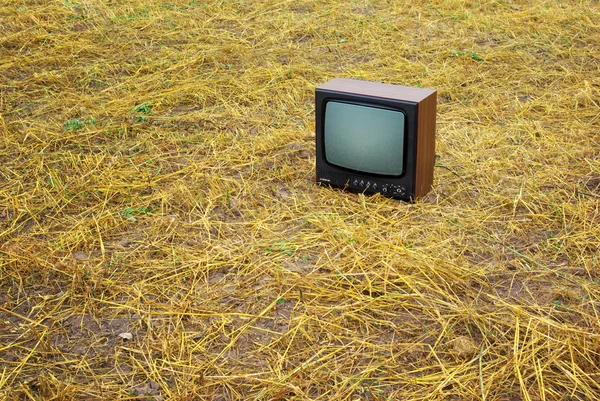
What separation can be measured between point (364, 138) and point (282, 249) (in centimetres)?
64

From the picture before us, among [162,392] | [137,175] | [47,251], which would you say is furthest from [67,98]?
[162,392]

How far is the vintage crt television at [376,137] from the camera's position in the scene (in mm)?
2992

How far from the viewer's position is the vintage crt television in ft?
9.82

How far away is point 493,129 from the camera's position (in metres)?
3.89

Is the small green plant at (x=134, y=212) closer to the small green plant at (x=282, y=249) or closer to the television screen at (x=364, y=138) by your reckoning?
the small green plant at (x=282, y=249)

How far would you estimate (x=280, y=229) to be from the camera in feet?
9.89

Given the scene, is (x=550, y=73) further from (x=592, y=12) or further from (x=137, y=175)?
(x=137, y=175)

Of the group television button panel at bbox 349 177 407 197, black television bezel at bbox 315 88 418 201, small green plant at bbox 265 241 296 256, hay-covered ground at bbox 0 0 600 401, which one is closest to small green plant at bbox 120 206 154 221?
hay-covered ground at bbox 0 0 600 401

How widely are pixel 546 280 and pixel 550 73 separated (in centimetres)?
242

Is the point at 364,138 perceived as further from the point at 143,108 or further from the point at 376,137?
the point at 143,108

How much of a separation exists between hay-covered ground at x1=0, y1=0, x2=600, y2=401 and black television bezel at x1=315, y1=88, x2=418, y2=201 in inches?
3.7

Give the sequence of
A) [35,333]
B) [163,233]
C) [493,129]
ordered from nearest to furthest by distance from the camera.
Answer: [35,333] → [163,233] → [493,129]

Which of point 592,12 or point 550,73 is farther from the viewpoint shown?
point 592,12

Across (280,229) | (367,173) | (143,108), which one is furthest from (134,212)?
(143,108)
